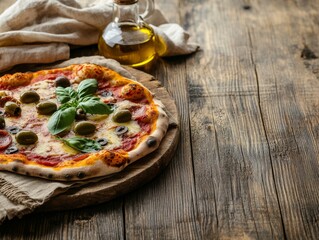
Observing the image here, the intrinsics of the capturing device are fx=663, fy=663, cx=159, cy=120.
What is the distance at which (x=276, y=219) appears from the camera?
2.99 metres

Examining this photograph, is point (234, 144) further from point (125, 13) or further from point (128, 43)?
point (125, 13)

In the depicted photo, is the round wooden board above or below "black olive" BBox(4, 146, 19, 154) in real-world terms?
below

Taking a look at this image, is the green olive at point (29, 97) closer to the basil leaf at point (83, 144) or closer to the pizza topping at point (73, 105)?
the pizza topping at point (73, 105)

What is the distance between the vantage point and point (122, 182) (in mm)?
3049

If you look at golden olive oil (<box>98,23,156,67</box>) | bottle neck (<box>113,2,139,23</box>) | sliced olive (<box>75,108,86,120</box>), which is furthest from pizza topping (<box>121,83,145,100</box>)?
bottle neck (<box>113,2,139,23</box>)

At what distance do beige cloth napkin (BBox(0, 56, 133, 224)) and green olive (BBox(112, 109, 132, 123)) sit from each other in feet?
1.46

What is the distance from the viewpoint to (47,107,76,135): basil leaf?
3299 mm

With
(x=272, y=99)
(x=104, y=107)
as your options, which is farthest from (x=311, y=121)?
(x=104, y=107)

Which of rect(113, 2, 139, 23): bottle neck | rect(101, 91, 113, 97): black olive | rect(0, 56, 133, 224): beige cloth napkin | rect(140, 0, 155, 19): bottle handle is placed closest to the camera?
rect(0, 56, 133, 224): beige cloth napkin

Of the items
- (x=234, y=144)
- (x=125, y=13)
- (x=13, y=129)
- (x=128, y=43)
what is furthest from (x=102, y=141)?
(x=125, y=13)

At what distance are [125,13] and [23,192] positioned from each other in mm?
1549

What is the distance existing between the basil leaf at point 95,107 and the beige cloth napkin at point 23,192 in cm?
48

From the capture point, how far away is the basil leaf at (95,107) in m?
3.40

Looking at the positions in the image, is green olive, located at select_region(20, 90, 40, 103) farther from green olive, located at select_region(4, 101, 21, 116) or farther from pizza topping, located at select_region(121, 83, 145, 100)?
pizza topping, located at select_region(121, 83, 145, 100)
